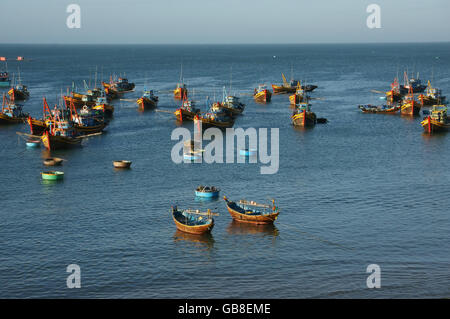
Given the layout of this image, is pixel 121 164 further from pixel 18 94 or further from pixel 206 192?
pixel 18 94

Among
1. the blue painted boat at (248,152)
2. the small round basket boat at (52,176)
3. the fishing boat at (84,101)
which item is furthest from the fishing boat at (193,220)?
the fishing boat at (84,101)

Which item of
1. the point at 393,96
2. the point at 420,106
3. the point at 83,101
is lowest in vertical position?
the point at 420,106

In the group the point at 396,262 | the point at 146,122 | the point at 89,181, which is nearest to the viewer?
the point at 396,262

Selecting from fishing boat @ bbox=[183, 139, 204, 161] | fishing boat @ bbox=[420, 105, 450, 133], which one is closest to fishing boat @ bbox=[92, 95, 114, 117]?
fishing boat @ bbox=[183, 139, 204, 161]

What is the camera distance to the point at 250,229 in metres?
67.8

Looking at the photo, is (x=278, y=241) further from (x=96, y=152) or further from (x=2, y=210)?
(x=96, y=152)

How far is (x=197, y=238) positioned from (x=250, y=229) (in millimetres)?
6497

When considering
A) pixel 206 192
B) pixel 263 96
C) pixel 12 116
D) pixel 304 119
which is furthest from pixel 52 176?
pixel 263 96

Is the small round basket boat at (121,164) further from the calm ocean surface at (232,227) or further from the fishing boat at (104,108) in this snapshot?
the fishing boat at (104,108)

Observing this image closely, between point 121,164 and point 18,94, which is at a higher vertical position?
point 18,94

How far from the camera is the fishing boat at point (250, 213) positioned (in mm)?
67938
